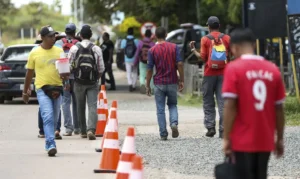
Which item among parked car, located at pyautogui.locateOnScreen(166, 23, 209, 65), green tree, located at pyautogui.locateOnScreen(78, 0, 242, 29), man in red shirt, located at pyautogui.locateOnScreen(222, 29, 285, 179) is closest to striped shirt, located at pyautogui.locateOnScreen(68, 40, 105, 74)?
man in red shirt, located at pyautogui.locateOnScreen(222, 29, 285, 179)

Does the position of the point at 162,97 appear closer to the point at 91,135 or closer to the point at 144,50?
the point at 91,135

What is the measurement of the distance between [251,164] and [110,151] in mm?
4409

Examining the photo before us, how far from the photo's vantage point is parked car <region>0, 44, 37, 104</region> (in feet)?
78.2

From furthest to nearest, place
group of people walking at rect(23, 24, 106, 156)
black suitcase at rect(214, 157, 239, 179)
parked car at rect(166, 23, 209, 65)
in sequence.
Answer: parked car at rect(166, 23, 209, 65)
group of people walking at rect(23, 24, 106, 156)
black suitcase at rect(214, 157, 239, 179)

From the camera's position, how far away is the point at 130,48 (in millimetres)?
28734

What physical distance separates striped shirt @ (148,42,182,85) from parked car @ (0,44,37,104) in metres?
9.33

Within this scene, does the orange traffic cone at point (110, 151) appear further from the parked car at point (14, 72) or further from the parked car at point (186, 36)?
the parked car at point (186, 36)

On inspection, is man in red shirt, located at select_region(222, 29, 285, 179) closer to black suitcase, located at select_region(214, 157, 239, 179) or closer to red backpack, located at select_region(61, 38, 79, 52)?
black suitcase, located at select_region(214, 157, 239, 179)

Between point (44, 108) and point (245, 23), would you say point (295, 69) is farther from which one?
point (44, 108)

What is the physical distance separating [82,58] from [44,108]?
6.02 feet

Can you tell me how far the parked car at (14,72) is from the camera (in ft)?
78.2

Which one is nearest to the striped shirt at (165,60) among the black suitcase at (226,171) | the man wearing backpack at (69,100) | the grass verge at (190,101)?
the man wearing backpack at (69,100)

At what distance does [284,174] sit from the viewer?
11289mm

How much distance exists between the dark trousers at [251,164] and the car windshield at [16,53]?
56.1ft
